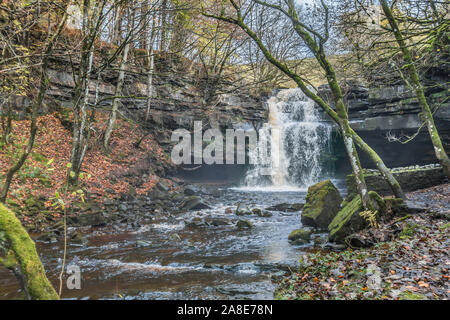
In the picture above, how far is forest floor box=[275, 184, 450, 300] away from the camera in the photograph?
3.57m

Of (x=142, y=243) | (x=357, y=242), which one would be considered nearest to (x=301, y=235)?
(x=357, y=242)

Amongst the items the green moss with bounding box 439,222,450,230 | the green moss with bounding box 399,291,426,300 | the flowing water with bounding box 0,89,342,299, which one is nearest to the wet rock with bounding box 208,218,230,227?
the flowing water with bounding box 0,89,342,299

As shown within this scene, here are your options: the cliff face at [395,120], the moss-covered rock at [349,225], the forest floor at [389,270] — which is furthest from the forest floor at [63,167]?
the cliff face at [395,120]

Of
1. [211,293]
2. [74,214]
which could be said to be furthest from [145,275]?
[74,214]

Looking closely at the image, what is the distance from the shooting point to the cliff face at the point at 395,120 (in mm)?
15964

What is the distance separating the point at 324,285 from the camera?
4156mm

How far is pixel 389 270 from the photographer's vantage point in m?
4.24

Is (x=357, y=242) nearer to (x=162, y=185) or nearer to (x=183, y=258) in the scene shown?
(x=183, y=258)

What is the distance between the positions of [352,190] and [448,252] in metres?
5.83

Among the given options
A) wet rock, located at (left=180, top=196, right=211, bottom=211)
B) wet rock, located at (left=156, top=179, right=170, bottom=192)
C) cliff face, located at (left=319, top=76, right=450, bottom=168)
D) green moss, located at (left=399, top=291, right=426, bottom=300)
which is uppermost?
cliff face, located at (left=319, top=76, right=450, bottom=168)

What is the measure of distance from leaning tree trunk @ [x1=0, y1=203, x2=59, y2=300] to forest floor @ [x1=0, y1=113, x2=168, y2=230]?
487cm

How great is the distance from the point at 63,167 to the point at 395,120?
61.5 ft

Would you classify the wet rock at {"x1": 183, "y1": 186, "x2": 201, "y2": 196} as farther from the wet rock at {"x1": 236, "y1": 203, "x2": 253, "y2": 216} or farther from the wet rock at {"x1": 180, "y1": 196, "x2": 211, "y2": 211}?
the wet rock at {"x1": 236, "y1": 203, "x2": 253, "y2": 216}

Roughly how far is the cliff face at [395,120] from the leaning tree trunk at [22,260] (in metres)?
17.2
